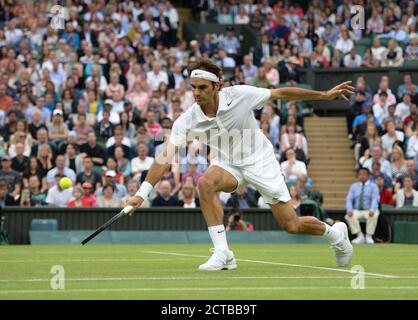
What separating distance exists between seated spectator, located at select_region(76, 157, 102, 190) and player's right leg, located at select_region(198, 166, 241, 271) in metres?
11.5

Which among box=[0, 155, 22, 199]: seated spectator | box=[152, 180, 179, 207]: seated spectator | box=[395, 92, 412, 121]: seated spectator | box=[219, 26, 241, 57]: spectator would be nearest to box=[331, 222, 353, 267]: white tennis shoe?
box=[152, 180, 179, 207]: seated spectator

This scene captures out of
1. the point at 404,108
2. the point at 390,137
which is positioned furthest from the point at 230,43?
the point at 390,137

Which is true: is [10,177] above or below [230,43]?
below

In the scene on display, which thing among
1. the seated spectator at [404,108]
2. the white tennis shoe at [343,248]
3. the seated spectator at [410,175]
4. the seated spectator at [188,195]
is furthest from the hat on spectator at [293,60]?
the white tennis shoe at [343,248]

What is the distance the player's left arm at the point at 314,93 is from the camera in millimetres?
11602

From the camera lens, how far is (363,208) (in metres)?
22.8

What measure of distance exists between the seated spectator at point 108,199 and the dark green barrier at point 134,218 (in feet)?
1.44

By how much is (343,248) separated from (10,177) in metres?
12.0

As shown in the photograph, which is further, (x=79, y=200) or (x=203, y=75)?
(x=79, y=200)

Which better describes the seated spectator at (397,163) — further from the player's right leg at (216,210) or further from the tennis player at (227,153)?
the player's right leg at (216,210)

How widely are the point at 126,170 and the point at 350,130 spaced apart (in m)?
6.57

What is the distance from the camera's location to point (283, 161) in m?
24.7

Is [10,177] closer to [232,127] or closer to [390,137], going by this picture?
[390,137]

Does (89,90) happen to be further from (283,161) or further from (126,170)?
(283,161)
